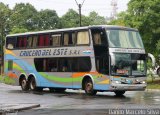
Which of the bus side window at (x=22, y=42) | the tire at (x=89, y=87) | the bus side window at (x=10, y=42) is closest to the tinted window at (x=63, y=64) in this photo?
the tire at (x=89, y=87)

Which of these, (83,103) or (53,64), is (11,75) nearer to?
(53,64)

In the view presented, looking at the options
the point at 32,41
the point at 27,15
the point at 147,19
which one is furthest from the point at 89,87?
the point at 27,15

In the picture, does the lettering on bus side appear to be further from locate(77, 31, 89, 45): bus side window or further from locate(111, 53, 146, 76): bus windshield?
locate(111, 53, 146, 76): bus windshield

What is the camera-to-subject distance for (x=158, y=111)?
53.8 ft

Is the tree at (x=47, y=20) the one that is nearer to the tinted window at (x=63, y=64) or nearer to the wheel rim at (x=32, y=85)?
the wheel rim at (x=32, y=85)

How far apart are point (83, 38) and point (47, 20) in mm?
78681

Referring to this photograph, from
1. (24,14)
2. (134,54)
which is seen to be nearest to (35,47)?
(134,54)

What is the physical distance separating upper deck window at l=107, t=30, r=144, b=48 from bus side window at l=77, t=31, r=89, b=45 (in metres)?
1.75

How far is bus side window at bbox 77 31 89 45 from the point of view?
27.8m

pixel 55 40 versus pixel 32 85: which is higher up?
pixel 55 40

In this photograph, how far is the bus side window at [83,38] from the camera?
27.8 meters

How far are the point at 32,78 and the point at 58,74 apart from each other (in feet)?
11.2

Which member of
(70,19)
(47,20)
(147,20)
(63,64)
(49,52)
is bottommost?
(63,64)

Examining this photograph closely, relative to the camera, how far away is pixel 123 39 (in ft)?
87.9
